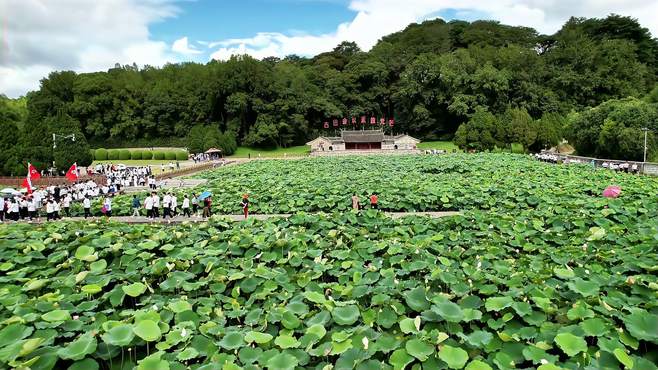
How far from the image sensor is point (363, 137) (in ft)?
176

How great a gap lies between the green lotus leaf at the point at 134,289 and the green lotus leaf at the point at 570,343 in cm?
440

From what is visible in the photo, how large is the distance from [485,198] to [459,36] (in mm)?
68286

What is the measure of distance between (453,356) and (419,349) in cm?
29

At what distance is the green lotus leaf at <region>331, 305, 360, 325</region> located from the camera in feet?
14.7

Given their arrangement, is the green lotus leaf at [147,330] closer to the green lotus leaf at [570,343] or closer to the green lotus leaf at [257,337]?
the green lotus leaf at [257,337]

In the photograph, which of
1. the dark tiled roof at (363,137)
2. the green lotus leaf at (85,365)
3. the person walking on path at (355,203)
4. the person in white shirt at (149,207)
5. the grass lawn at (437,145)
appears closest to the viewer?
the green lotus leaf at (85,365)

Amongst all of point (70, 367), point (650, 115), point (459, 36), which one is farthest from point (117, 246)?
point (459, 36)

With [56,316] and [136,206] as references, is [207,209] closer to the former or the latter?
[136,206]

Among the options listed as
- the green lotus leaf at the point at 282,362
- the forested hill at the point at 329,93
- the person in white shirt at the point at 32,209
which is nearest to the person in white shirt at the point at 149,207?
the person in white shirt at the point at 32,209

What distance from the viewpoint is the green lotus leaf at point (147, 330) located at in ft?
13.3

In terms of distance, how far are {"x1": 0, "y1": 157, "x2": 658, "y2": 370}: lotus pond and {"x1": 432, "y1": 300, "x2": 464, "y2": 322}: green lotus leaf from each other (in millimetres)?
17

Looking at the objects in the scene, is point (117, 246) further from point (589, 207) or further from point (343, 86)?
point (343, 86)

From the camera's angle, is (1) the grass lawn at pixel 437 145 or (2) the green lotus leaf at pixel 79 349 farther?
(1) the grass lawn at pixel 437 145

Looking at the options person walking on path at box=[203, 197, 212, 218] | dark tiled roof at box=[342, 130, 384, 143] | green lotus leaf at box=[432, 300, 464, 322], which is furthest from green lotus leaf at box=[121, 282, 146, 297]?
dark tiled roof at box=[342, 130, 384, 143]
